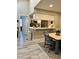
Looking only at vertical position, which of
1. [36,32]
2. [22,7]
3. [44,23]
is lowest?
[36,32]

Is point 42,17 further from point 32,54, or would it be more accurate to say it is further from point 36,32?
point 32,54

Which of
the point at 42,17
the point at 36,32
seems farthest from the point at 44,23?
the point at 36,32

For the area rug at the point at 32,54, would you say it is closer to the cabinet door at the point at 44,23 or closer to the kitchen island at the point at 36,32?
the kitchen island at the point at 36,32

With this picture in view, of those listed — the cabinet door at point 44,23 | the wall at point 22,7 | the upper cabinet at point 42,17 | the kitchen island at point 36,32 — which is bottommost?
the kitchen island at point 36,32

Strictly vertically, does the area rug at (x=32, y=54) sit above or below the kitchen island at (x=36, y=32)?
below

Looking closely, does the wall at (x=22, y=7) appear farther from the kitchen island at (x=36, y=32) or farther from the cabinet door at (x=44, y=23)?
the kitchen island at (x=36, y=32)

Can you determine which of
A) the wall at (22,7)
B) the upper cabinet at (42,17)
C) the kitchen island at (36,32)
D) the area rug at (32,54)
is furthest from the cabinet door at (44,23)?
the area rug at (32,54)

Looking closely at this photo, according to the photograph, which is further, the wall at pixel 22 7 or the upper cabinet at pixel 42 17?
the wall at pixel 22 7

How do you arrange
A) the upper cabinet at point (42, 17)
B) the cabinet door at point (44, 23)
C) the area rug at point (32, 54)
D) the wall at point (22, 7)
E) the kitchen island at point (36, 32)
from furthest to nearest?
the wall at point (22, 7), the cabinet door at point (44, 23), the upper cabinet at point (42, 17), the kitchen island at point (36, 32), the area rug at point (32, 54)

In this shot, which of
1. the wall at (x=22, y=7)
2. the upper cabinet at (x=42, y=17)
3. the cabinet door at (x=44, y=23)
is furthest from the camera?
the wall at (x=22, y=7)
